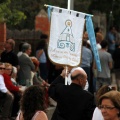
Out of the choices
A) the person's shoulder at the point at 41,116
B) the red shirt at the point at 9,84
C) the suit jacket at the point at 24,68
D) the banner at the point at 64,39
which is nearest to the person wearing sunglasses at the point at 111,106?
the person's shoulder at the point at 41,116

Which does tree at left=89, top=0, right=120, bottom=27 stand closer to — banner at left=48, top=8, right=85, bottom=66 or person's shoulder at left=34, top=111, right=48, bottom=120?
banner at left=48, top=8, right=85, bottom=66

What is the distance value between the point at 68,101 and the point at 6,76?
3916 mm

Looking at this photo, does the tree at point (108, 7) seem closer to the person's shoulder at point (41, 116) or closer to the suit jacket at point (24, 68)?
the suit jacket at point (24, 68)

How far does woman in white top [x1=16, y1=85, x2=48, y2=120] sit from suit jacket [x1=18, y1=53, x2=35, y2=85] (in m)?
7.78

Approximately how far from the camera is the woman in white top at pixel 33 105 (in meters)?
A: 6.72

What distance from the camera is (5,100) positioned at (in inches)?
483

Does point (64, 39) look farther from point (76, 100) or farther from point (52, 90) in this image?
point (76, 100)

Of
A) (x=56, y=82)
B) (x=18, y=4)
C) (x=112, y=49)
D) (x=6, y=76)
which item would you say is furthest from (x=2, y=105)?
(x=112, y=49)

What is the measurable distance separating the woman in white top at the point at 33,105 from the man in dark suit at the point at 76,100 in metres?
1.49

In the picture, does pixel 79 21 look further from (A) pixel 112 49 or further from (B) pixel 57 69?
(A) pixel 112 49

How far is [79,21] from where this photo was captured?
37.2 ft

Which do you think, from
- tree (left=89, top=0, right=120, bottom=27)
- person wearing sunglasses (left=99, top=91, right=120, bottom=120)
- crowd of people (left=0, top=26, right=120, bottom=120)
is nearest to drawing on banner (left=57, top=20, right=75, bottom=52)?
crowd of people (left=0, top=26, right=120, bottom=120)

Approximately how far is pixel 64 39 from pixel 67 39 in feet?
0.20

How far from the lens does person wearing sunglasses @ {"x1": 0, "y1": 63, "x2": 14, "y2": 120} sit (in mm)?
12008
